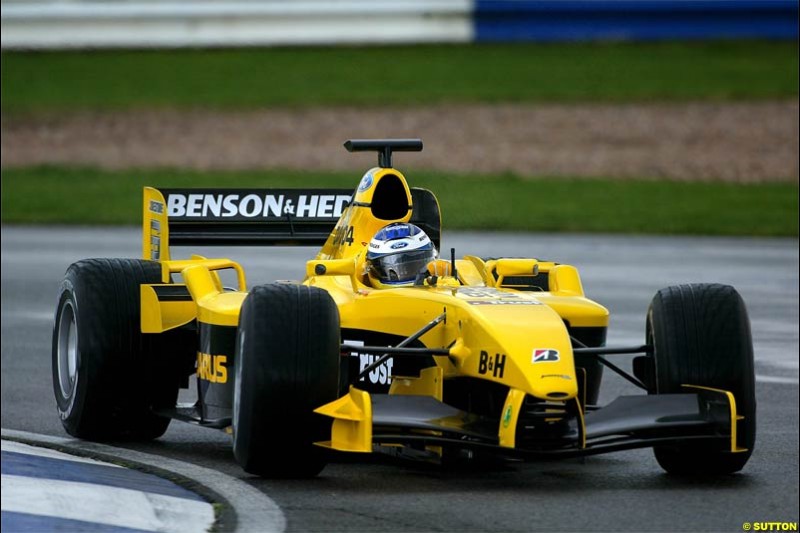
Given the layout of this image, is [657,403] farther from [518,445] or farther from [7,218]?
[7,218]

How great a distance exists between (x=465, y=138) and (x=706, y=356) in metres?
26.8

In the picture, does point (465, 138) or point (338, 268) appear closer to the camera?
point (338, 268)

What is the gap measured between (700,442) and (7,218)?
65.1 ft

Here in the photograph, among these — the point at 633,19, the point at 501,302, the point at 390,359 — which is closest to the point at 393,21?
the point at 633,19

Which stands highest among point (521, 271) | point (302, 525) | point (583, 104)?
point (583, 104)

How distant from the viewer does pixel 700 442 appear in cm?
811

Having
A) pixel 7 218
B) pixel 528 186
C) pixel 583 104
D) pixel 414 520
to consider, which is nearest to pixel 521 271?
pixel 414 520

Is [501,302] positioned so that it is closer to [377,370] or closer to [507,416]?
[507,416]

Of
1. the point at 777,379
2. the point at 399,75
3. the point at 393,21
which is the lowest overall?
the point at 777,379

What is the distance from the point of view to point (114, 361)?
9547 millimetres

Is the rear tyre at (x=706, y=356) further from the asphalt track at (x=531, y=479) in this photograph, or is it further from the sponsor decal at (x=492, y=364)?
the sponsor decal at (x=492, y=364)

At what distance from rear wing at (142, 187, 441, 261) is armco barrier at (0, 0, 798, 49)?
29275 mm

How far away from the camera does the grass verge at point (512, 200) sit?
25.6 m

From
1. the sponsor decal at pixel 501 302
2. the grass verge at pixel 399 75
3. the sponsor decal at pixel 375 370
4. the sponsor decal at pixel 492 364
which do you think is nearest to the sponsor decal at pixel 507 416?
the sponsor decal at pixel 492 364
